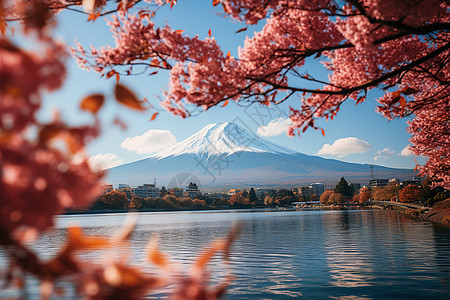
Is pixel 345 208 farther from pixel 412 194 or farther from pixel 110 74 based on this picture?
pixel 110 74

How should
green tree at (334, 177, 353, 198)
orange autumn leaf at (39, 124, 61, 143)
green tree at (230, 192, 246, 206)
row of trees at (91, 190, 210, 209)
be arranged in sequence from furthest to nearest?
green tree at (230, 192, 246, 206) → green tree at (334, 177, 353, 198) → row of trees at (91, 190, 210, 209) → orange autumn leaf at (39, 124, 61, 143)

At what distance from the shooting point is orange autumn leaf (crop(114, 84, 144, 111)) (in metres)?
1.25

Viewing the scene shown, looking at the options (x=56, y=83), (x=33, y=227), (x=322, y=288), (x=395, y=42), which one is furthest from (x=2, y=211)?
(x=322, y=288)

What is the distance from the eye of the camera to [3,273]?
989 mm

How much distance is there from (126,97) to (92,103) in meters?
0.17

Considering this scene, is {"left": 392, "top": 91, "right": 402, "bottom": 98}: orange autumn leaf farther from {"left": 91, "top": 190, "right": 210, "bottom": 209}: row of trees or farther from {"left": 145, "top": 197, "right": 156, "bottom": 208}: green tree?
{"left": 145, "top": 197, "right": 156, "bottom": 208}: green tree

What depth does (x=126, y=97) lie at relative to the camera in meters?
1.26

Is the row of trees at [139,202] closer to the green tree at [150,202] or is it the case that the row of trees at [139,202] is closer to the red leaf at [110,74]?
the green tree at [150,202]

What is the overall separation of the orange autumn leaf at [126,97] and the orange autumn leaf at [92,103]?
0.42 ft

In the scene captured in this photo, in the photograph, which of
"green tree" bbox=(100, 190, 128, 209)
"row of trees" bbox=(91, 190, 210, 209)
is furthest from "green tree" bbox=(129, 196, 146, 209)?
"green tree" bbox=(100, 190, 128, 209)

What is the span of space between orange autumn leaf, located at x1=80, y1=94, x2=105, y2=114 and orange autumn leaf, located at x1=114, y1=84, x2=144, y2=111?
13 cm

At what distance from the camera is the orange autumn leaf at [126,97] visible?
1247 millimetres

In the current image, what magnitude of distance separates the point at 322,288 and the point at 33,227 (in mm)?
9263

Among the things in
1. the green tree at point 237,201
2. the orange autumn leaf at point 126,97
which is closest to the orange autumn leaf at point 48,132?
the orange autumn leaf at point 126,97
